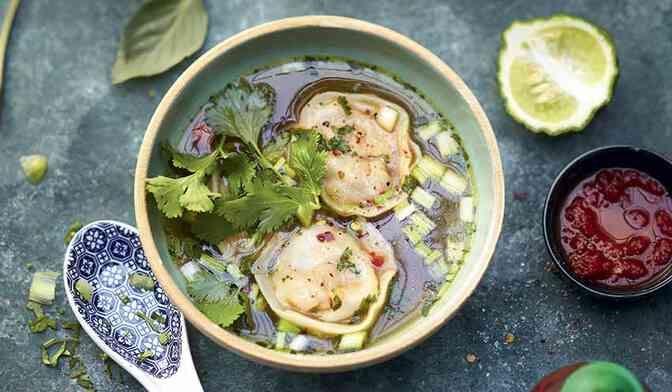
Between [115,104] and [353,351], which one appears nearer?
[353,351]

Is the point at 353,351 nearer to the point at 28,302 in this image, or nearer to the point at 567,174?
the point at 567,174

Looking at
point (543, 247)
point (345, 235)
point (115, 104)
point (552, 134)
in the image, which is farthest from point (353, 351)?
point (115, 104)

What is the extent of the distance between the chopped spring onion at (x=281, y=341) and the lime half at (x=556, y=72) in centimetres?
138

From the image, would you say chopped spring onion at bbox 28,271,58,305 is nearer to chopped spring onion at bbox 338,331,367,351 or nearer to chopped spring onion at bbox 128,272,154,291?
chopped spring onion at bbox 128,272,154,291

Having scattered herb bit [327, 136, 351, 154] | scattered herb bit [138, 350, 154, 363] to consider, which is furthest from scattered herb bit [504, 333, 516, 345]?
scattered herb bit [138, 350, 154, 363]

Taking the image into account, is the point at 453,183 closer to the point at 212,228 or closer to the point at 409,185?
the point at 409,185

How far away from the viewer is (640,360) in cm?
371

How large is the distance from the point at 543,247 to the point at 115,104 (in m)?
1.97

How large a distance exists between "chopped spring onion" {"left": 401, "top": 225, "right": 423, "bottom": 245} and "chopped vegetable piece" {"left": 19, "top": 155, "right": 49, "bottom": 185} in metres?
1.62

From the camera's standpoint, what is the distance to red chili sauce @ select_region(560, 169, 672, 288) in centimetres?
359

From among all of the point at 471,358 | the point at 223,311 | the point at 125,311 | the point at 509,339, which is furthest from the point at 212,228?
the point at 509,339

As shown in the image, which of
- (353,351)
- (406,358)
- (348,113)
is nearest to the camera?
(353,351)

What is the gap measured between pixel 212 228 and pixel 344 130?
2.09 ft

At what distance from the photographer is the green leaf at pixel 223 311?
3.19 meters
